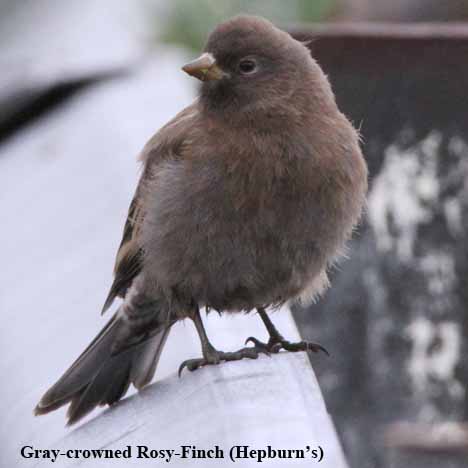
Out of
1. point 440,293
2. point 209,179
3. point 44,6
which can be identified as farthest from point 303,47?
point 44,6

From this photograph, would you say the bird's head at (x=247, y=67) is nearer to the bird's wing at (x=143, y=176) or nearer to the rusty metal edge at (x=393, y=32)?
the bird's wing at (x=143, y=176)

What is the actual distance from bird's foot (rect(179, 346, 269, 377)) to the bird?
292 millimetres

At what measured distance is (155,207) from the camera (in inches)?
162

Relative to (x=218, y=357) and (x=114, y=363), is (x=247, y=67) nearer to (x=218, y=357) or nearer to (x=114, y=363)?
(x=114, y=363)

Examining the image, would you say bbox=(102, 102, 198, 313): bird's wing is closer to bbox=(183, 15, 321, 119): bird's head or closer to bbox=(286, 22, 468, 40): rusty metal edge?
bbox=(183, 15, 321, 119): bird's head

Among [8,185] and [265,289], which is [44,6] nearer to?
[8,185]

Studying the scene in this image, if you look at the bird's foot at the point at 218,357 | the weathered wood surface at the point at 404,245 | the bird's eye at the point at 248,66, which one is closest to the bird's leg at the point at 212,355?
the bird's foot at the point at 218,357

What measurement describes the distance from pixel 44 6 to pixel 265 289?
407 cm

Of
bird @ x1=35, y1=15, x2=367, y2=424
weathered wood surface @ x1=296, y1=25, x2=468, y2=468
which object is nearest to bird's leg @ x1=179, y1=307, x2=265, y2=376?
bird @ x1=35, y1=15, x2=367, y2=424

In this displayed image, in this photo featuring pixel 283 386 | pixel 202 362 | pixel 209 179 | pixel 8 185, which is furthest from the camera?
pixel 8 185

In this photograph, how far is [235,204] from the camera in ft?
12.6

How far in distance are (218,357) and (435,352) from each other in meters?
1.66

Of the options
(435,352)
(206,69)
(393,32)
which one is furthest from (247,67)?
(435,352)

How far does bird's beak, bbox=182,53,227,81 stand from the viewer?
4.09m
